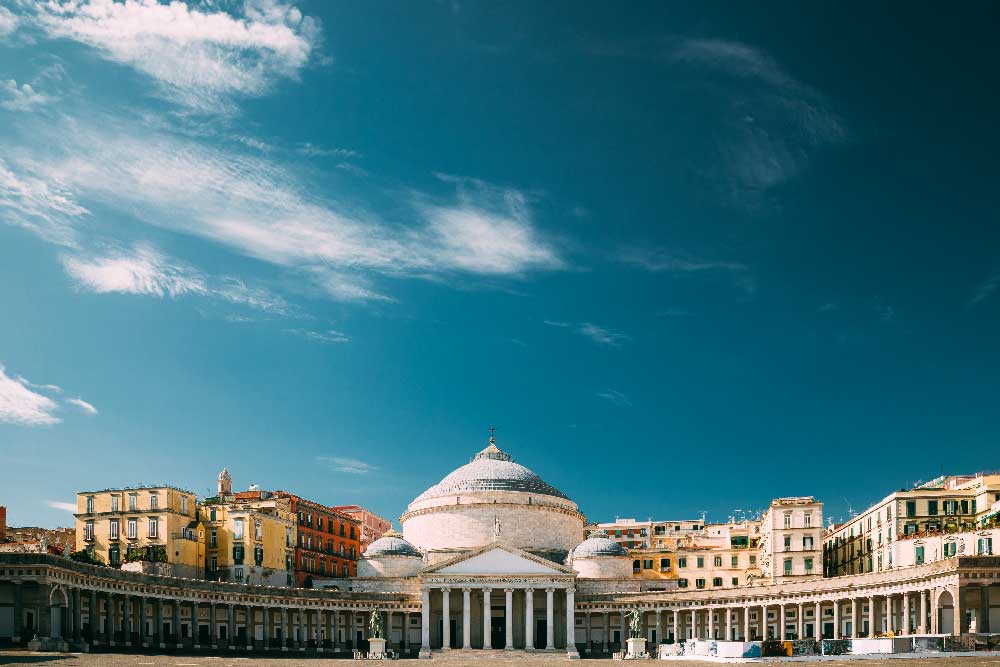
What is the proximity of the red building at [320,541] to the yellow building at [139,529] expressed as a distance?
12952 mm

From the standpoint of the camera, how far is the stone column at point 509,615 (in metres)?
103

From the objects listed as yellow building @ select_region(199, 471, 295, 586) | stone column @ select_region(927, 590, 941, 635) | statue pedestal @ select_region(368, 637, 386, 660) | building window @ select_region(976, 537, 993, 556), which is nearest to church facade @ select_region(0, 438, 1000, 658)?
stone column @ select_region(927, 590, 941, 635)

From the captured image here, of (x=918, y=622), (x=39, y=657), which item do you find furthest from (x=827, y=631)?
(x=39, y=657)

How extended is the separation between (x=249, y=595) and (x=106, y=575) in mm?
18371

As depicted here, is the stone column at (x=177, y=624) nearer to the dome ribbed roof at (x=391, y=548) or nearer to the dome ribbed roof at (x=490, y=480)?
the dome ribbed roof at (x=391, y=548)

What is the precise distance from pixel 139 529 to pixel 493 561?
33.8 metres

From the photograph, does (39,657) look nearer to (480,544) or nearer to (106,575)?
(106,575)

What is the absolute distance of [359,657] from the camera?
91.9 meters

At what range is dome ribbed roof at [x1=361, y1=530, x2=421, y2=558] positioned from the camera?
11388 cm

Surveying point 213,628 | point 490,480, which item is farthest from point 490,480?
point 213,628

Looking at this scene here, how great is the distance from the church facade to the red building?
415cm

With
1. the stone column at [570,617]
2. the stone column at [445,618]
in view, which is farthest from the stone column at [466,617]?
the stone column at [570,617]

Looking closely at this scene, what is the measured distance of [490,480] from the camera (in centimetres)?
12206

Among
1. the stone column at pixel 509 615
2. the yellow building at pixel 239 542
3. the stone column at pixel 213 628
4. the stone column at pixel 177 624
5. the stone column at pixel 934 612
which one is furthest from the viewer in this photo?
the yellow building at pixel 239 542
